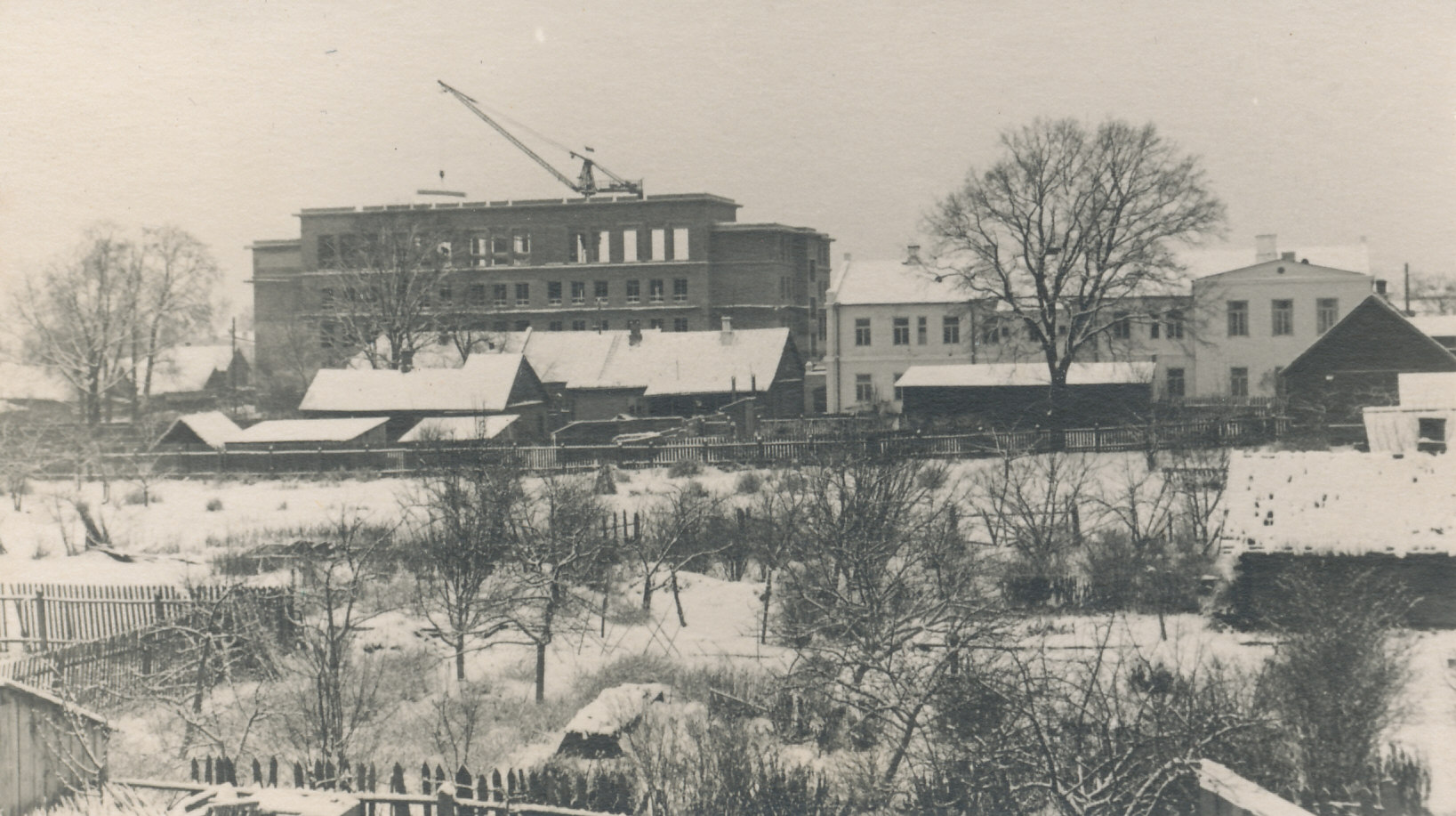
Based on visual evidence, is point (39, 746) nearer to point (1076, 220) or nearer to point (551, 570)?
point (551, 570)

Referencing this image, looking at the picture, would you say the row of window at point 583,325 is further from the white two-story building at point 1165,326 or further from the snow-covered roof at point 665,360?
the white two-story building at point 1165,326

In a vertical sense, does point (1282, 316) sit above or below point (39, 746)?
above

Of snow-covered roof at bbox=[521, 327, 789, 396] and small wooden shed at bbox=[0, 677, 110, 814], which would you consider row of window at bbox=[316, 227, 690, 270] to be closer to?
snow-covered roof at bbox=[521, 327, 789, 396]

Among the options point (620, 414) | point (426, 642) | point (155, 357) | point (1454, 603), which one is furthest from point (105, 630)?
point (155, 357)

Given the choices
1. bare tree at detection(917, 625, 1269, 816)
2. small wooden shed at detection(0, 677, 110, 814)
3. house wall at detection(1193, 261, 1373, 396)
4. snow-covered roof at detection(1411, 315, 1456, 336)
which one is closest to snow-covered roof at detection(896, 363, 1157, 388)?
house wall at detection(1193, 261, 1373, 396)

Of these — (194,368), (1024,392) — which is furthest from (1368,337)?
(194,368)
